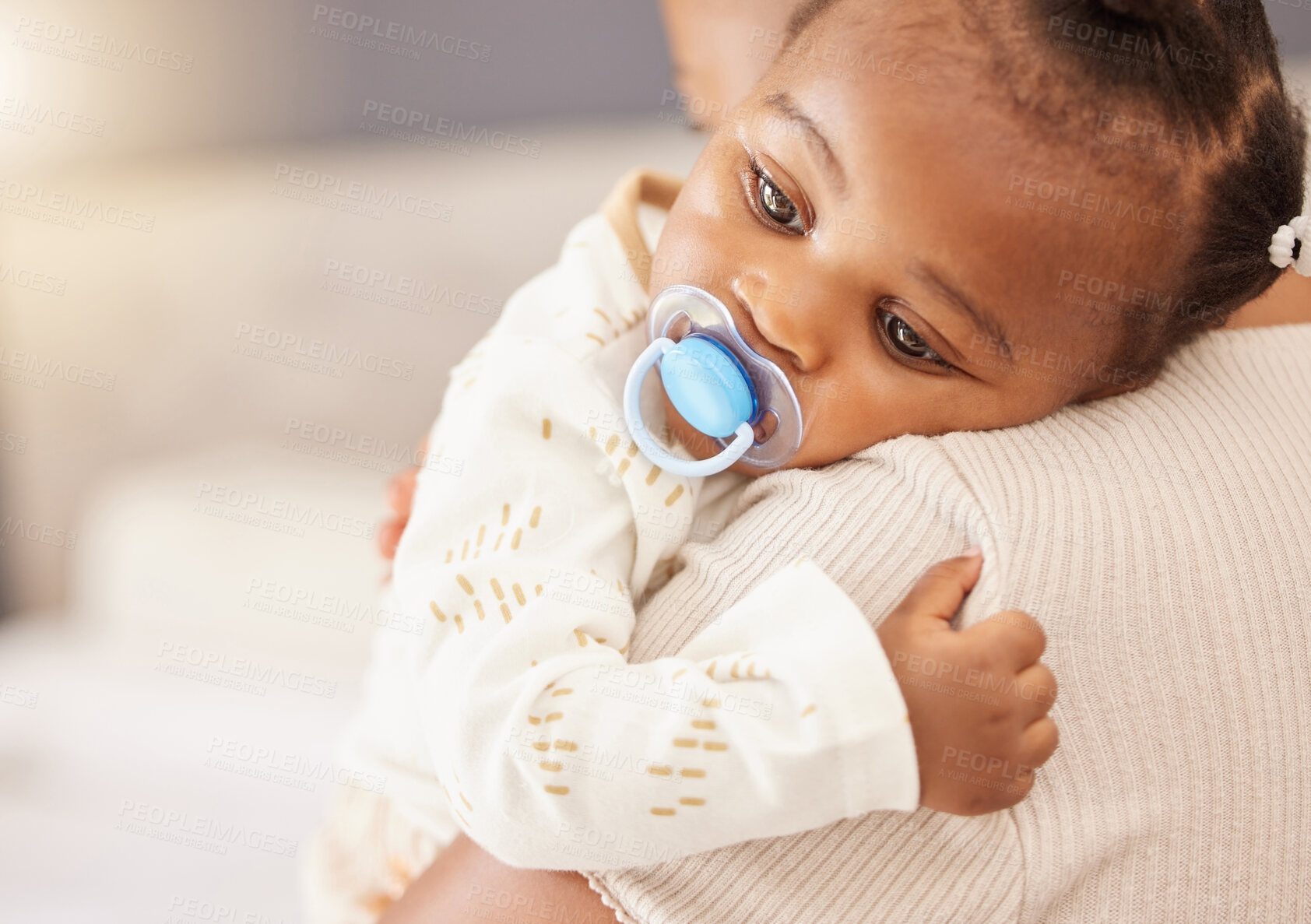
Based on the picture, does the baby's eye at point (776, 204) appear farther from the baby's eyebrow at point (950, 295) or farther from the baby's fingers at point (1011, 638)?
the baby's fingers at point (1011, 638)

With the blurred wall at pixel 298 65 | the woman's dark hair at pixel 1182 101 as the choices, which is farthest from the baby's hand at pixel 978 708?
the blurred wall at pixel 298 65

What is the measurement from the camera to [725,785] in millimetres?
725

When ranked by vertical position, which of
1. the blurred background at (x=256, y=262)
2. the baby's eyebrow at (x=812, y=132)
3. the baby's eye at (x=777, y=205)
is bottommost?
the blurred background at (x=256, y=262)

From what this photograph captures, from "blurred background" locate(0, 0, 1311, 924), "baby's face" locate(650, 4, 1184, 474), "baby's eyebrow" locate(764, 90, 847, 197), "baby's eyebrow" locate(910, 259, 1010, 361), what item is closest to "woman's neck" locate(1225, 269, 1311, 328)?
"baby's face" locate(650, 4, 1184, 474)

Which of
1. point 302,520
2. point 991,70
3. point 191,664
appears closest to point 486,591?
point 991,70

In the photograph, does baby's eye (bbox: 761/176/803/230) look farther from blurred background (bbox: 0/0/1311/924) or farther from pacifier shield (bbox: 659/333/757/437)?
blurred background (bbox: 0/0/1311/924)

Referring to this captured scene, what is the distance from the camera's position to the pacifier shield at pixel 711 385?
0.89 meters

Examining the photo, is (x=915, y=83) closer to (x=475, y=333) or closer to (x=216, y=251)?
(x=475, y=333)

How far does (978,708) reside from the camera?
0.72 meters

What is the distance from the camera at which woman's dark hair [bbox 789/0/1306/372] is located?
803mm

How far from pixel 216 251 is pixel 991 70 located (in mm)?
1874

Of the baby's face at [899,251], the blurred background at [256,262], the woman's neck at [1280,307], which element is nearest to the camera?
the baby's face at [899,251]

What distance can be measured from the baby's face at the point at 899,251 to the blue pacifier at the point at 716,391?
0.01 m

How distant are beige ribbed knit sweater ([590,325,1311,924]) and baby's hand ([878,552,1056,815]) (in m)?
0.04
